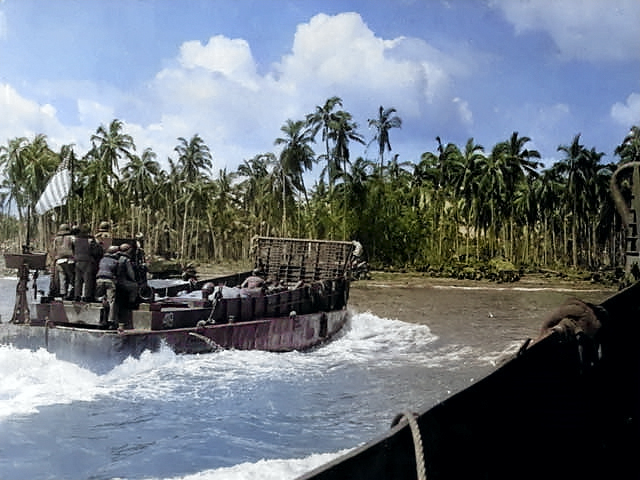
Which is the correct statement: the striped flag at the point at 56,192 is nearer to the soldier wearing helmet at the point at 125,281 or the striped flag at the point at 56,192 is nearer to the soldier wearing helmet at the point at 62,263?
the soldier wearing helmet at the point at 62,263

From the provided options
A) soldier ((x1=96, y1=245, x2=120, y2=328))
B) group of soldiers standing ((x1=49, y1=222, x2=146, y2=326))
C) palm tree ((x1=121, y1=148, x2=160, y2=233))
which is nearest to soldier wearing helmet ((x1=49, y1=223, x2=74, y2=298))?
group of soldiers standing ((x1=49, y1=222, x2=146, y2=326))

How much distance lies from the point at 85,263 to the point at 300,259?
4.51 meters

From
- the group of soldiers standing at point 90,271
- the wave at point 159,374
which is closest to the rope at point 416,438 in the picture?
the wave at point 159,374

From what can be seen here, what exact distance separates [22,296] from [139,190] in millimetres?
11809

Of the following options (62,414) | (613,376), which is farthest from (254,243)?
(613,376)

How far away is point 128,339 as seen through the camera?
6.30 m

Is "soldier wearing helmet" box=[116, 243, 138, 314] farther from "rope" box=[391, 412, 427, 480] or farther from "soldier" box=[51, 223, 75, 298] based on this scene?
"rope" box=[391, 412, 427, 480]

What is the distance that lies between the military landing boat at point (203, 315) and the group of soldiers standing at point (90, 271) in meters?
0.10

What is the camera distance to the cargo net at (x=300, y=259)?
1007 cm

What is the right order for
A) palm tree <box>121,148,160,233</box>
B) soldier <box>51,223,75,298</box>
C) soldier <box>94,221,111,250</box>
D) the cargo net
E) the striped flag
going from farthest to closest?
1. palm tree <box>121,148,160,233</box>
2. the cargo net
3. soldier <box>94,221,111,250</box>
4. soldier <box>51,223,75,298</box>
5. the striped flag

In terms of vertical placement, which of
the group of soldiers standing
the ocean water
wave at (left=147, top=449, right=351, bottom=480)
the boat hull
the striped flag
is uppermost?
Answer: the striped flag

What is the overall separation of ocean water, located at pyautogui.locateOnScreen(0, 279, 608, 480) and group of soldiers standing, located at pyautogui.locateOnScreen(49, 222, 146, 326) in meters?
0.63

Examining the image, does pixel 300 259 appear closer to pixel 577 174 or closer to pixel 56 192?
pixel 577 174

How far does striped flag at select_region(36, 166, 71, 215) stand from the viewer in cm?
574
